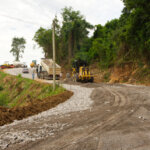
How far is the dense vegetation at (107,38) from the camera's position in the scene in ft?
74.3

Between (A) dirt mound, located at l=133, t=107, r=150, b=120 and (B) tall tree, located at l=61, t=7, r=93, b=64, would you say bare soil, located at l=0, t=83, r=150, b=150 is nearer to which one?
(A) dirt mound, located at l=133, t=107, r=150, b=120

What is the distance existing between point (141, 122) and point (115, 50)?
84.6 ft

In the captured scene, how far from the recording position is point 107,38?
118 feet

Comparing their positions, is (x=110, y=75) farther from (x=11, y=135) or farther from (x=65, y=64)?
(x=11, y=135)

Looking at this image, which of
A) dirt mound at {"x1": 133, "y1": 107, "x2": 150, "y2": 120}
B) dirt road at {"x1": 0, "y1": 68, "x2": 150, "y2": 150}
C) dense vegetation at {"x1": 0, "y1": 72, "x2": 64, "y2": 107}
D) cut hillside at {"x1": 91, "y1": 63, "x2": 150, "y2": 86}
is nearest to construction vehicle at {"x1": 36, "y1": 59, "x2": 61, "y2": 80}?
dense vegetation at {"x1": 0, "y1": 72, "x2": 64, "y2": 107}

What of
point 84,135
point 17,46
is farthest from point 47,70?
point 17,46

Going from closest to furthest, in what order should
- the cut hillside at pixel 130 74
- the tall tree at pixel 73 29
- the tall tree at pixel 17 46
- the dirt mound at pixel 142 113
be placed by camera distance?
the dirt mound at pixel 142 113, the cut hillside at pixel 130 74, the tall tree at pixel 73 29, the tall tree at pixel 17 46

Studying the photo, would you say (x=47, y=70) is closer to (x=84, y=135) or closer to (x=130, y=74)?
(x=130, y=74)

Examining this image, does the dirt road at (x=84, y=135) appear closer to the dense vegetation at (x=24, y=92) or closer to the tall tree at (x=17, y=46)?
the dense vegetation at (x=24, y=92)

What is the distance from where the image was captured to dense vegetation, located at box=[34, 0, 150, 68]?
74.3 feet

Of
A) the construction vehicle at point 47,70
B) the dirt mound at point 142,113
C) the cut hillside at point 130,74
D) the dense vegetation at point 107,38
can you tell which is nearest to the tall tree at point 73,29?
the dense vegetation at point 107,38

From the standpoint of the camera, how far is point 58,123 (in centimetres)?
639

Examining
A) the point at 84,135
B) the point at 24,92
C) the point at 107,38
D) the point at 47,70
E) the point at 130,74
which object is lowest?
the point at 24,92

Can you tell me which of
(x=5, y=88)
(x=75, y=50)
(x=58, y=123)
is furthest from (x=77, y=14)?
(x=58, y=123)
